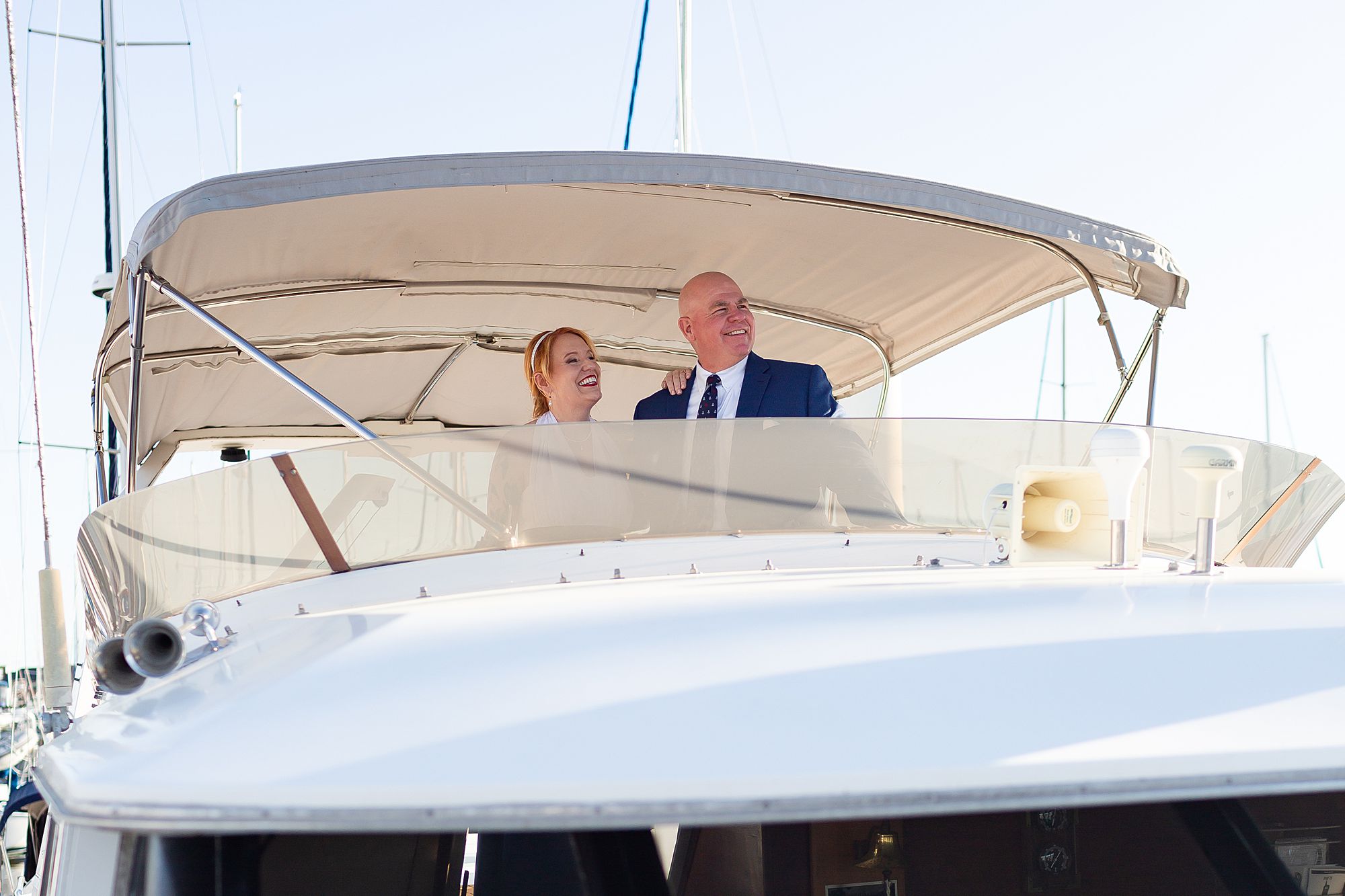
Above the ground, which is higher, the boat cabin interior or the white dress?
the white dress

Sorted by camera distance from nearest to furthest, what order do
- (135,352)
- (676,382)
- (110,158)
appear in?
(135,352) → (676,382) → (110,158)

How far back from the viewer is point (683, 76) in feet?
36.9

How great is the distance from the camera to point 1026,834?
1.91 meters

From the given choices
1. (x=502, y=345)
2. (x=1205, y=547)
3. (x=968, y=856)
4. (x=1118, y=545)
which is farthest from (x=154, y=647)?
(x=502, y=345)

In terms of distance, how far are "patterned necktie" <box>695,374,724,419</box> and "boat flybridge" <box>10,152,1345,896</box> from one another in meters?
0.63

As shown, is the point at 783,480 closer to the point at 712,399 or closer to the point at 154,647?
the point at 712,399

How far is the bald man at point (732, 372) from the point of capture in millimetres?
3480

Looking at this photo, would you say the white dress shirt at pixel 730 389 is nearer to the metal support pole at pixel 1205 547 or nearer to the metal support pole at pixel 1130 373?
the metal support pole at pixel 1130 373

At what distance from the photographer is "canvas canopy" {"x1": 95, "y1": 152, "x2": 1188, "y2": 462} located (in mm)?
3012

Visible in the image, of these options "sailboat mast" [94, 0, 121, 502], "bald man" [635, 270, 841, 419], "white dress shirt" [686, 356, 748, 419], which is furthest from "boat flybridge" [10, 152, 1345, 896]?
"sailboat mast" [94, 0, 121, 502]

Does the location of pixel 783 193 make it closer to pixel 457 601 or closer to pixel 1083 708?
pixel 457 601

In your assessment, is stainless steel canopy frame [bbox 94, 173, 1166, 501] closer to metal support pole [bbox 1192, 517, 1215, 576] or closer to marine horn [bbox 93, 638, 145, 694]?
marine horn [bbox 93, 638, 145, 694]

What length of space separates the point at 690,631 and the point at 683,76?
10363mm

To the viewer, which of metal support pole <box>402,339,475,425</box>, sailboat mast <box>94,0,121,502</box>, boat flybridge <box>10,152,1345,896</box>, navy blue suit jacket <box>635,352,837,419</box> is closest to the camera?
boat flybridge <box>10,152,1345,896</box>
